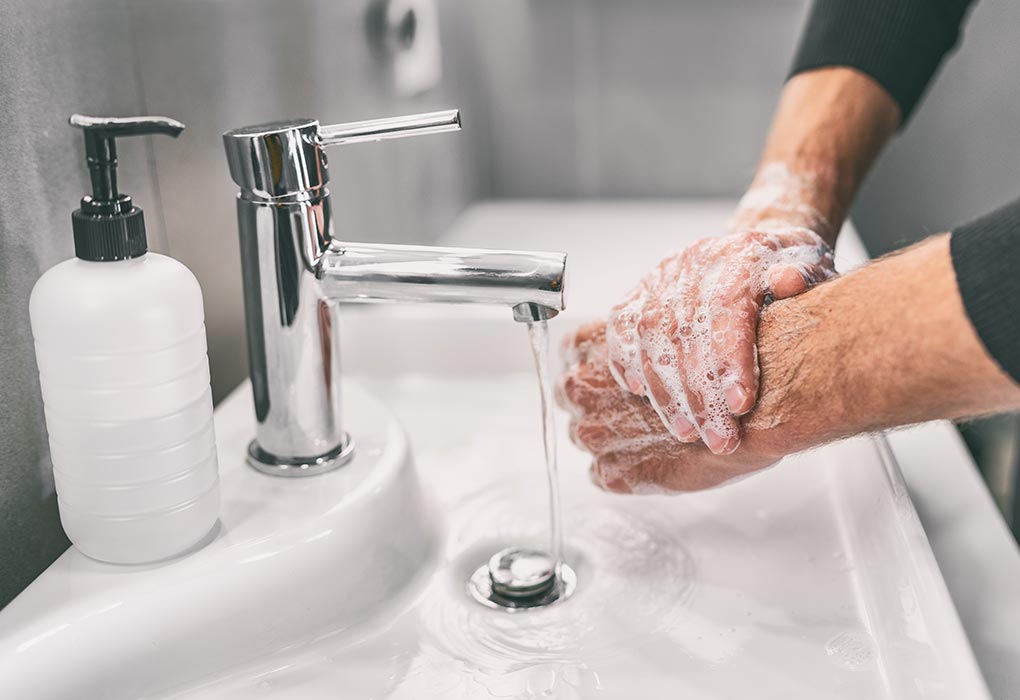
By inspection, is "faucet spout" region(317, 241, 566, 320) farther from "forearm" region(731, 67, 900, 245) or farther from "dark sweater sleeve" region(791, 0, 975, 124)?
"dark sweater sleeve" region(791, 0, 975, 124)

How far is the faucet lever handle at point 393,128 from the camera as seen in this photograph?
531 millimetres

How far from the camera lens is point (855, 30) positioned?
94 centimetres

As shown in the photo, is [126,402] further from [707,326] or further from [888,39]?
[888,39]

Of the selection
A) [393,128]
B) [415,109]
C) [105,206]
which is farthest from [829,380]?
[415,109]

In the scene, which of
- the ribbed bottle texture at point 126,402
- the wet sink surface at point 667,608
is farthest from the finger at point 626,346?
the ribbed bottle texture at point 126,402

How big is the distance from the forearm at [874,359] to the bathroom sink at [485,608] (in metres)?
0.11

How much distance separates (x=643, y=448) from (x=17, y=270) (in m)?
0.38

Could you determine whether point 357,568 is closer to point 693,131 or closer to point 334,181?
point 334,181

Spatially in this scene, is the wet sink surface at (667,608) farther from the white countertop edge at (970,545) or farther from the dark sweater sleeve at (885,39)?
the dark sweater sleeve at (885,39)

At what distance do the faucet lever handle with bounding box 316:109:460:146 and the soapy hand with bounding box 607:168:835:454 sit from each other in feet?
0.57

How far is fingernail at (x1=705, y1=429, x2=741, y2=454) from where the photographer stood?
0.57m

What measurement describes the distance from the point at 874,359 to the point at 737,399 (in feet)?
0.29

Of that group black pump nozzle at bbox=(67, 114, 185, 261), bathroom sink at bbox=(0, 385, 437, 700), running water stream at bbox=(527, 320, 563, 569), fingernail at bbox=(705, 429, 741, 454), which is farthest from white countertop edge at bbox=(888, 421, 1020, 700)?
black pump nozzle at bbox=(67, 114, 185, 261)

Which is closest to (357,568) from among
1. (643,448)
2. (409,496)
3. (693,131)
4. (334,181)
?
(409,496)
